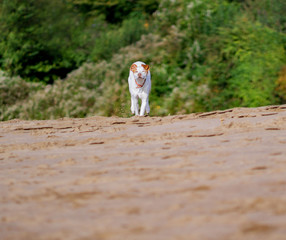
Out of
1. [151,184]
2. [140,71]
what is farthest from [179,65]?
[151,184]

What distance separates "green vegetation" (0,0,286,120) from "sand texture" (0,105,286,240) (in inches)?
177

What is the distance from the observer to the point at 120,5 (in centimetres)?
2516

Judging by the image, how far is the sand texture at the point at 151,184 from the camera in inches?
115

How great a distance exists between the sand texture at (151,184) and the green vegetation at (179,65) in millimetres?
4501

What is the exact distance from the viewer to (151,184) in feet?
12.6

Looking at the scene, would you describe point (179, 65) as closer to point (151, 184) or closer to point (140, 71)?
point (140, 71)

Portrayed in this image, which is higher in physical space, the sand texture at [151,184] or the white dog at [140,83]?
the white dog at [140,83]

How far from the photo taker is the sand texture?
2914 millimetres

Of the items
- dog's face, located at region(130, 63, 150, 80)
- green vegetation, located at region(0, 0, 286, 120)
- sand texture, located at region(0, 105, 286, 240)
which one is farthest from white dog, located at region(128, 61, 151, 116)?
sand texture, located at region(0, 105, 286, 240)

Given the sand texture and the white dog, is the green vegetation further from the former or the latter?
the sand texture

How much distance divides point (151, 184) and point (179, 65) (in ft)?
40.9

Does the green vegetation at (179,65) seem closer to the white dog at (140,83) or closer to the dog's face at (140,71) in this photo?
the white dog at (140,83)

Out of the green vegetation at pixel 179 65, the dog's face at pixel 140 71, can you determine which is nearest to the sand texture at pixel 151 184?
the dog's face at pixel 140 71

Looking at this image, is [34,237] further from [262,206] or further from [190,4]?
[190,4]
